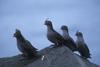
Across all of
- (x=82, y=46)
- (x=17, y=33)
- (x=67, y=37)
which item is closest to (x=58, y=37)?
(x=67, y=37)

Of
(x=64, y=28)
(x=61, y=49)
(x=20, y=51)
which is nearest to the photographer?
(x=61, y=49)

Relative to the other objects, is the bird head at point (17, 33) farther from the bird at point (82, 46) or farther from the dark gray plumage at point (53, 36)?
the bird at point (82, 46)

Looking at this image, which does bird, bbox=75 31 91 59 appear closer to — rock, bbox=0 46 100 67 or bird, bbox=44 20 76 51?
bird, bbox=44 20 76 51

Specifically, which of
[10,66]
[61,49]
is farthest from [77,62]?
[10,66]

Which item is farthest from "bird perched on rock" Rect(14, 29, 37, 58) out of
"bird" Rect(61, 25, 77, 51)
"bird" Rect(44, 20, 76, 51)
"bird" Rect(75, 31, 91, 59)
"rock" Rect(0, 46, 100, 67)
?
"bird" Rect(75, 31, 91, 59)

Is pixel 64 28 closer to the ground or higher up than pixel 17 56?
higher up

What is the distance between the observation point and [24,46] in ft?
→ 50.2

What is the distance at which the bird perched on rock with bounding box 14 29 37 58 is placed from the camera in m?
15.3

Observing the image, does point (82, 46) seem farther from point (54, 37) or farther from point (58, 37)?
point (54, 37)

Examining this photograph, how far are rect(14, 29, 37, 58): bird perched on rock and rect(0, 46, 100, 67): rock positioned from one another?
305mm

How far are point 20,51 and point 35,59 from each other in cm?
115

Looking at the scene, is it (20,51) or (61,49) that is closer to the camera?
(61,49)

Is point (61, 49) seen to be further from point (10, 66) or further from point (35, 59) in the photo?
point (10, 66)

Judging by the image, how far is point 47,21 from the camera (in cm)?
1706
